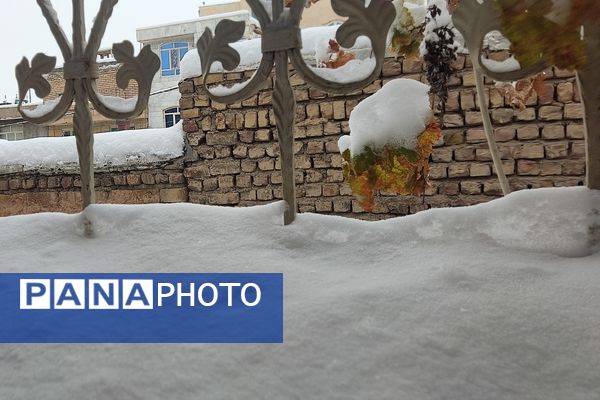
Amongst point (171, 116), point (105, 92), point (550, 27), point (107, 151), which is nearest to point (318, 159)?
point (107, 151)

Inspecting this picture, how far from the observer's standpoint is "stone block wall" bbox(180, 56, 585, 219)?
9.53 feet

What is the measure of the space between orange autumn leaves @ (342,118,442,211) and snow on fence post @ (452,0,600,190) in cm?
21

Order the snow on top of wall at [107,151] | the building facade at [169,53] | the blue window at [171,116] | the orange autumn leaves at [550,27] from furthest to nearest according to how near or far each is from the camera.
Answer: the blue window at [171,116] < the building facade at [169,53] < the snow on top of wall at [107,151] < the orange autumn leaves at [550,27]

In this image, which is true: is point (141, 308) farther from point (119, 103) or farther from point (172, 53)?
point (172, 53)

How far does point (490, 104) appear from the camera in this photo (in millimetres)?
3027

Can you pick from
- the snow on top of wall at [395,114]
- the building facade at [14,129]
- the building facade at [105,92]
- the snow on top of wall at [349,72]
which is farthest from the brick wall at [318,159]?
the building facade at [14,129]

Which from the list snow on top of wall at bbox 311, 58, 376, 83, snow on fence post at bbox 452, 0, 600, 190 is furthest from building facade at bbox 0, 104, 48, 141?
snow on fence post at bbox 452, 0, 600, 190

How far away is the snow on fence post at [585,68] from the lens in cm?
69

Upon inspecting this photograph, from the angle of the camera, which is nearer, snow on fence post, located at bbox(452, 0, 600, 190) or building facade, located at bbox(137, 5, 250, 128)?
snow on fence post, located at bbox(452, 0, 600, 190)

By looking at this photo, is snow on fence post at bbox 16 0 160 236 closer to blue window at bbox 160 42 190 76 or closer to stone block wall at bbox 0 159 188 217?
stone block wall at bbox 0 159 188 217

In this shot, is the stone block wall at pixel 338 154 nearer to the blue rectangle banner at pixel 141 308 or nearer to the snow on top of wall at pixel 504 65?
the snow on top of wall at pixel 504 65

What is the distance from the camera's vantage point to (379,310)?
61cm

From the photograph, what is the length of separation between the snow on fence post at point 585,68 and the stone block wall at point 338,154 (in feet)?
6.99

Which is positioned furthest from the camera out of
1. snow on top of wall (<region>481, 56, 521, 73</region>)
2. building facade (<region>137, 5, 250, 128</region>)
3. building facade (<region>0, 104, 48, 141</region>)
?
building facade (<region>0, 104, 48, 141</region>)
